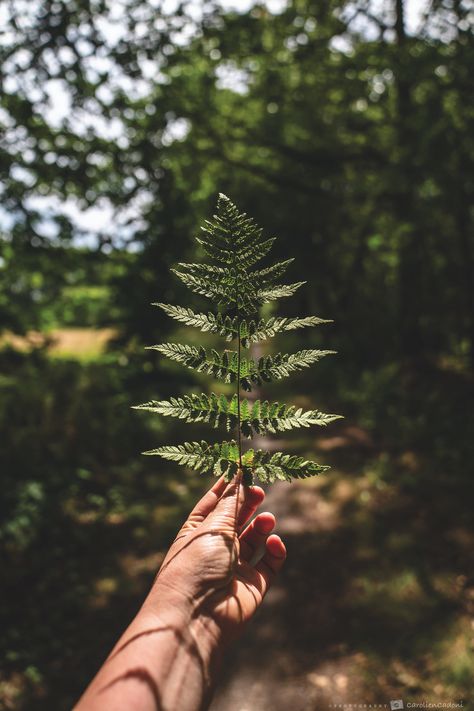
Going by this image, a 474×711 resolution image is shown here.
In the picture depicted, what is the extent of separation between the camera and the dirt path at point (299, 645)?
14.2ft

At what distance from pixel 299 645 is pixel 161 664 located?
396cm

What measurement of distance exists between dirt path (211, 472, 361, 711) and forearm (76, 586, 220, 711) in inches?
130

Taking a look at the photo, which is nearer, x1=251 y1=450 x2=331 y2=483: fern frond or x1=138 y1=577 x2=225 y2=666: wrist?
x1=251 y1=450 x2=331 y2=483: fern frond

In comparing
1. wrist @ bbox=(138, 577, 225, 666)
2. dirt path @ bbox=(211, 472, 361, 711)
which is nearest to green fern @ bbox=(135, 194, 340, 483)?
wrist @ bbox=(138, 577, 225, 666)

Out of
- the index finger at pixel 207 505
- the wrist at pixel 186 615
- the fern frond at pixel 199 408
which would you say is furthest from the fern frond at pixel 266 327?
the wrist at pixel 186 615

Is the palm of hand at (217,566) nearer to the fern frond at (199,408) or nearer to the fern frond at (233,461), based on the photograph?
the fern frond at (233,461)

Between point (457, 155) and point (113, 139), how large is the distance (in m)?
5.37

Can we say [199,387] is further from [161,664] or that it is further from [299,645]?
[161,664]

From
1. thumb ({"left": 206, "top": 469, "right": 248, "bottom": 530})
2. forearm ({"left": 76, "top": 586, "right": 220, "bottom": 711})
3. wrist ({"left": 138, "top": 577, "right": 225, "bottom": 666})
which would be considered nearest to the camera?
forearm ({"left": 76, "top": 586, "right": 220, "bottom": 711})

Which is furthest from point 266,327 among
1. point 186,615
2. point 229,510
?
point 186,615

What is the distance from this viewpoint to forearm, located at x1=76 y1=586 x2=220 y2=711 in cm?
156

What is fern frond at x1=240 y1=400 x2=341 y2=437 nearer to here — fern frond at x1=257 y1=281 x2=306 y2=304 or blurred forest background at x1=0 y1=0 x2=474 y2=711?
fern frond at x1=257 y1=281 x2=306 y2=304

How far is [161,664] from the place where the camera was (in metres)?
1.67

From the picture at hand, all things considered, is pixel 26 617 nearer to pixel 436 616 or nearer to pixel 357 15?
pixel 436 616
